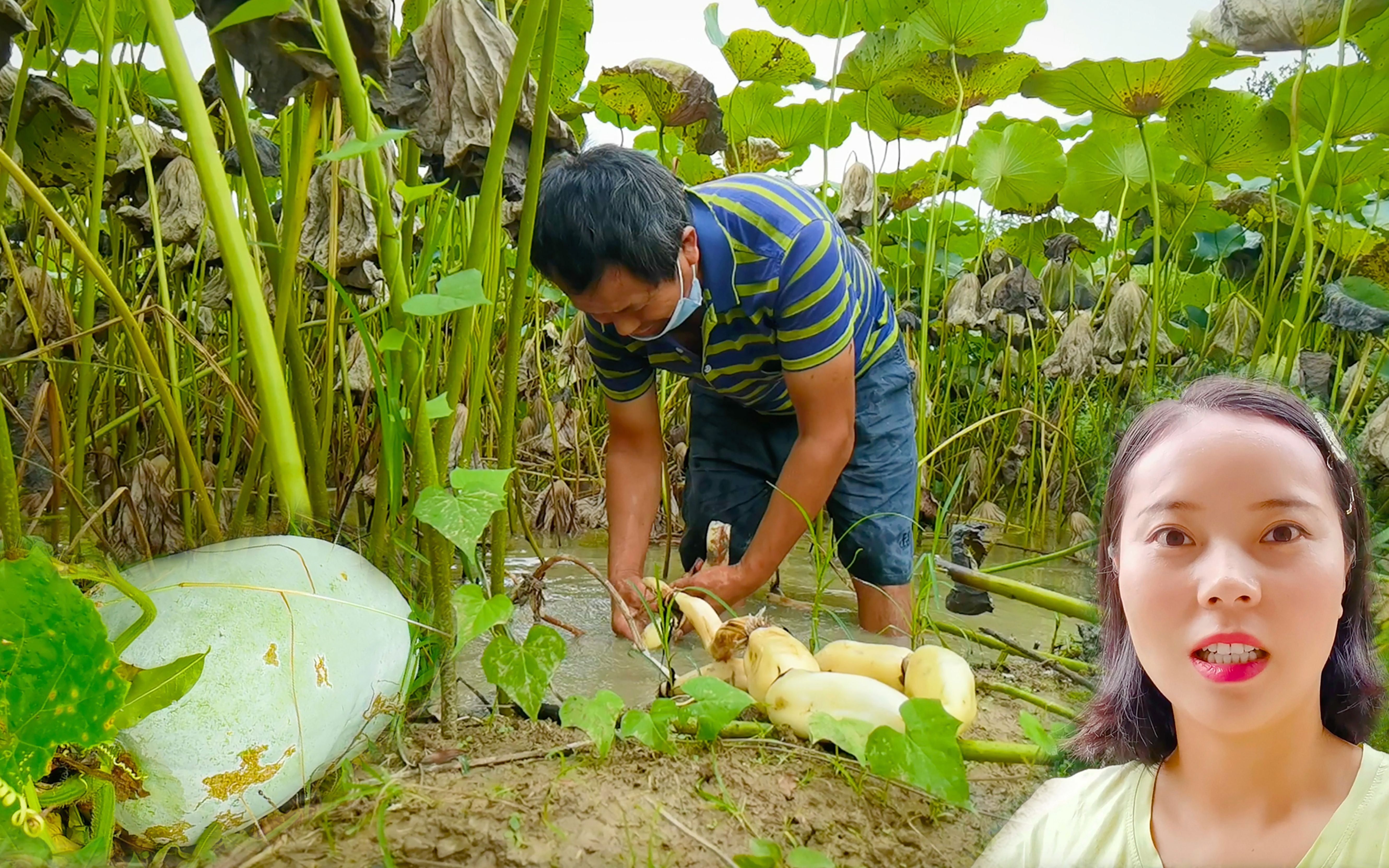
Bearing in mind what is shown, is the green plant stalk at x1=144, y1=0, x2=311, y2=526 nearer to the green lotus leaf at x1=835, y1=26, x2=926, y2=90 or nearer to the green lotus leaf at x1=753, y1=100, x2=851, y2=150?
the green lotus leaf at x1=835, y1=26, x2=926, y2=90

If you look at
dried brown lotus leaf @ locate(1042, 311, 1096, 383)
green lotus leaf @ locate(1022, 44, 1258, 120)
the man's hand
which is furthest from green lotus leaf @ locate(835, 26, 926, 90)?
A: the man's hand

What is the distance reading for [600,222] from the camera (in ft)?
3.94

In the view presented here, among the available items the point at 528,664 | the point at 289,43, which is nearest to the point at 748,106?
the point at 289,43

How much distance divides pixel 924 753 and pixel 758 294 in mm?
914

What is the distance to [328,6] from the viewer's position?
2.41 feet

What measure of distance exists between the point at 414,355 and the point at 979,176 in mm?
2552

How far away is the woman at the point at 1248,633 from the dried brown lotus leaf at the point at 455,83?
683mm

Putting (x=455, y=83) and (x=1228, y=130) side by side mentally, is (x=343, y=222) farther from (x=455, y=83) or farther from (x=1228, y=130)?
(x=1228, y=130)

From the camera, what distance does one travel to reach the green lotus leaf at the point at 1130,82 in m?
1.93

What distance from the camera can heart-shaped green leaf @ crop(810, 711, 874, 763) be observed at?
0.75m

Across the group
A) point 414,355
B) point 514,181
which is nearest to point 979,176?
point 514,181

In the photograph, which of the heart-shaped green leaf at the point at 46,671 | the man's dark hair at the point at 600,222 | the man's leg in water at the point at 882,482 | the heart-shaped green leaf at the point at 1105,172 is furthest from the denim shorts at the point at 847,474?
the heart-shaped green leaf at the point at 1105,172

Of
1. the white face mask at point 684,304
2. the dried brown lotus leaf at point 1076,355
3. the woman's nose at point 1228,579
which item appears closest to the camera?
the woman's nose at point 1228,579

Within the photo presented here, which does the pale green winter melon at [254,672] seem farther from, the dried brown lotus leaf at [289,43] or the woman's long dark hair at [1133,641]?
the woman's long dark hair at [1133,641]
